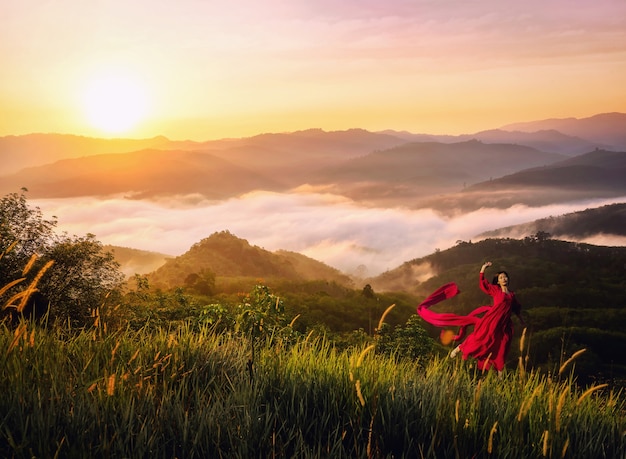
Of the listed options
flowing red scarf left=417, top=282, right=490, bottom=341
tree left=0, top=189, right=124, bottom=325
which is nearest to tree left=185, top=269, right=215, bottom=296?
tree left=0, top=189, right=124, bottom=325

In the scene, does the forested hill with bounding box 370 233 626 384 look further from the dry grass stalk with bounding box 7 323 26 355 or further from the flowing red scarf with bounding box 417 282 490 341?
the dry grass stalk with bounding box 7 323 26 355

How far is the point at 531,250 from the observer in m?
186

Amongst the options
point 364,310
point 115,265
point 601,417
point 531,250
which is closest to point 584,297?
point 531,250

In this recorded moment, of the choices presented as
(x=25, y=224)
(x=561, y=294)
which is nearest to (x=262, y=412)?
(x=25, y=224)

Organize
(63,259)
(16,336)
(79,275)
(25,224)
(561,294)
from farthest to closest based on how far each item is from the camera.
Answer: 1. (561,294)
2. (79,275)
3. (25,224)
4. (63,259)
5. (16,336)

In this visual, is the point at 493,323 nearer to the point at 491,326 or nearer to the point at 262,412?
the point at 491,326

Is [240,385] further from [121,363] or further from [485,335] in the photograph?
[485,335]

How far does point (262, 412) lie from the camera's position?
6148 mm

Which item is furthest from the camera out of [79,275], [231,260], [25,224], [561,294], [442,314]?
[231,260]

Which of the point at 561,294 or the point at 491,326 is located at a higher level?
the point at 491,326

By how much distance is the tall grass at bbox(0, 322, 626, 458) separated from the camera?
5090 millimetres

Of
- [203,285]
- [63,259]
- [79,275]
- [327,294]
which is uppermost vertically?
[63,259]

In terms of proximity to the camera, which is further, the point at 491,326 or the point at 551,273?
the point at 551,273

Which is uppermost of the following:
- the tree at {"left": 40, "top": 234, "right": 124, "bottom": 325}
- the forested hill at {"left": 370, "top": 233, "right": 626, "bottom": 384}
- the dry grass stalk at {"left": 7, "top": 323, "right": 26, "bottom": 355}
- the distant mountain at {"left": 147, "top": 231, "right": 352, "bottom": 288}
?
the dry grass stalk at {"left": 7, "top": 323, "right": 26, "bottom": 355}
